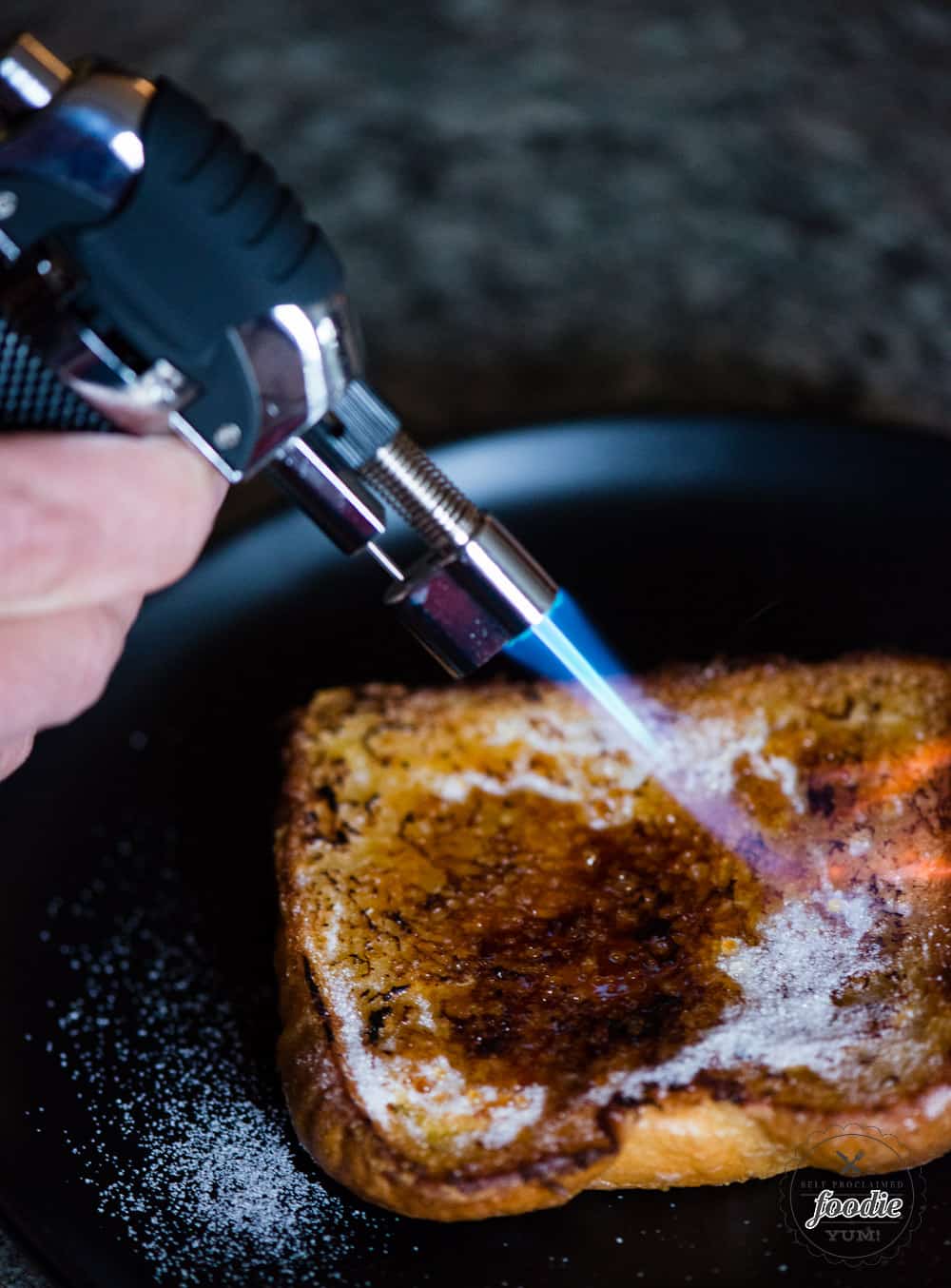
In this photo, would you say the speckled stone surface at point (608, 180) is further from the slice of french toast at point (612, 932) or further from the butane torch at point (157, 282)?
the butane torch at point (157, 282)

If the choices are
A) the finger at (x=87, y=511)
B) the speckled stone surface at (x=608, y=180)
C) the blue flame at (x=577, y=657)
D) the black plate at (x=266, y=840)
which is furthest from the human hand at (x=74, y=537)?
the speckled stone surface at (x=608, y=180)

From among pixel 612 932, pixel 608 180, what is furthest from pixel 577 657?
pixel 608 180

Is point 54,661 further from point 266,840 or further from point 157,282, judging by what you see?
point 266,840

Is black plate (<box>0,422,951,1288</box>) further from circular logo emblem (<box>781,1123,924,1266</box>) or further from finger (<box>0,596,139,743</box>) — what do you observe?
finger (<box>0,596,139,743</box>)

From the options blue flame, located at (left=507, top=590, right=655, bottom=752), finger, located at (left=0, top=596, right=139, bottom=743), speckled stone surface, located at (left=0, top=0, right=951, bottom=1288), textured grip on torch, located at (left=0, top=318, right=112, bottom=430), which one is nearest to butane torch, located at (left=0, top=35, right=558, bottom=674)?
textured grip on torch, located at (left=0, top=318, right=112, bottom=430)

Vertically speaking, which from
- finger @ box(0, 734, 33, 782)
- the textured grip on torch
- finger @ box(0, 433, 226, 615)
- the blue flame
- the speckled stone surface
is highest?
the textured grip on torch
